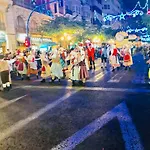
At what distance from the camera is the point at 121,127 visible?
5133 mm

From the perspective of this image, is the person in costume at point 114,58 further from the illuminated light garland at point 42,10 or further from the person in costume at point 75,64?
the illuminated light garland at point 42,10

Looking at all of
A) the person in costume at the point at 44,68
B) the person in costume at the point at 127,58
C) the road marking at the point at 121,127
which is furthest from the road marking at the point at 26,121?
the person in costume at the point at 127,58

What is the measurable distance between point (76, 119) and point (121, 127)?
1.16 metres

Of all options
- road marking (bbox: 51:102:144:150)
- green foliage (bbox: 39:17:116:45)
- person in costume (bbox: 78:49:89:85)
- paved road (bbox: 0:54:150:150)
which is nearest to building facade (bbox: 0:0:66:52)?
green foliage (bbox: 39:17:116:45)

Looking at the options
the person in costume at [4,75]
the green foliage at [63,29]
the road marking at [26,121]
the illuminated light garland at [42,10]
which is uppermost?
the illuminated light garland at [42,10]

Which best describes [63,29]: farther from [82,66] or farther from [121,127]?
[121,127]

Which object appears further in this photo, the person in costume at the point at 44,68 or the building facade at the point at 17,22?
the building facade at the point at 17,22

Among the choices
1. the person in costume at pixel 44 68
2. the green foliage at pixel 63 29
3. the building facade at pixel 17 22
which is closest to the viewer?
the person in costume at pixel 44 68

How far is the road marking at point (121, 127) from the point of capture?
4.31 metres

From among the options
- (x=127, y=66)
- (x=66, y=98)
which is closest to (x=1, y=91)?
(x=66, y=98)

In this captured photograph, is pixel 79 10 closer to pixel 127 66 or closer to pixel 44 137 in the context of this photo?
pixel 127 66

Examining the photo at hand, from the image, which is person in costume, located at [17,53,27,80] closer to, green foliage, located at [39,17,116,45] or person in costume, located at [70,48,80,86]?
person in costume, located at [70,48,80,86]

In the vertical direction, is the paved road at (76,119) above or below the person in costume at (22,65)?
below

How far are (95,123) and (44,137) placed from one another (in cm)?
125
